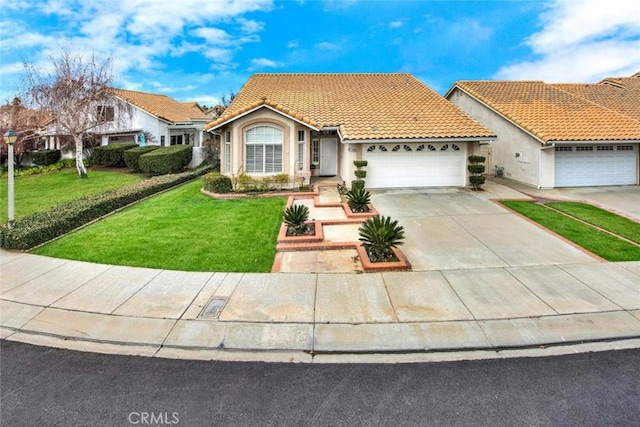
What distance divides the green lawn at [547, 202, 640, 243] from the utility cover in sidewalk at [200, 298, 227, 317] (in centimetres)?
1120

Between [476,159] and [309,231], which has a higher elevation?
[476,159]

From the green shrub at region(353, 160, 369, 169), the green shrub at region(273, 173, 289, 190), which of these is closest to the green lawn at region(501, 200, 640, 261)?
the green shrub at region(353, 160, 369, 169)

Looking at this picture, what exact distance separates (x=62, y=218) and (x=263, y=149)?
337 inches

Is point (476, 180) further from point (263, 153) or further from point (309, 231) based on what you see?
point (263, 153)

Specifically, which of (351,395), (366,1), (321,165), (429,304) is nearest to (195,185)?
(321,165)

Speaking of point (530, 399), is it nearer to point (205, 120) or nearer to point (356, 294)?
point (356, 294)

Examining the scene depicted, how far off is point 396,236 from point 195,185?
44.7 feet

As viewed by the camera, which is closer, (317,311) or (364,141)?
(317,311)

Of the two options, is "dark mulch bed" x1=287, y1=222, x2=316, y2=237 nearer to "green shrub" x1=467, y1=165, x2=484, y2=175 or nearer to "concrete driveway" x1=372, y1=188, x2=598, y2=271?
"concrete driveway" x1=372, y1=188, x2=598, y2=271

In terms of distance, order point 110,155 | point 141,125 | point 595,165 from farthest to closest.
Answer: point 141,125
point 110,155
point 595,165

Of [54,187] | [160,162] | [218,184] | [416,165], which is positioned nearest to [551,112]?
[416,165]

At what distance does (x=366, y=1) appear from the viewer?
17.7 metres

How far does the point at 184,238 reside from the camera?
1077cm

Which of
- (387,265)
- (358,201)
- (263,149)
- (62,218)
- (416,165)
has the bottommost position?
(387,265)
